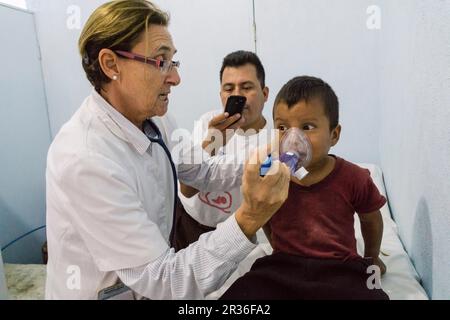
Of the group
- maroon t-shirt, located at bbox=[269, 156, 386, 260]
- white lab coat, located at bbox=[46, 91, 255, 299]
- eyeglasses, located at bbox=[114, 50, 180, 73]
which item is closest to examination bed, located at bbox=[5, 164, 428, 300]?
maroon t-shirt, located at bbox=[269, 156, 386, 260]

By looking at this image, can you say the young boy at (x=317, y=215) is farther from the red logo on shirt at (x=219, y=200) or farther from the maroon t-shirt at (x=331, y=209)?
the red logo on shirt at (x=219, y=200)

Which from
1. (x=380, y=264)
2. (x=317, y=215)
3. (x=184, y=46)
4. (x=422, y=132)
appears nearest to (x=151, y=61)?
(x=317, y=215)

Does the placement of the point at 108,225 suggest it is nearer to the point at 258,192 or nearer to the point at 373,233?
the point at 258,192

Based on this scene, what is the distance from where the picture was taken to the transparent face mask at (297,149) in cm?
91

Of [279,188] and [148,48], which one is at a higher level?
[148,48]

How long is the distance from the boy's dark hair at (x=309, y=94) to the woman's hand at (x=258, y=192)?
Result: 0.29 meters

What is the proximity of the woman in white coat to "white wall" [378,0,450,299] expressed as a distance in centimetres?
39

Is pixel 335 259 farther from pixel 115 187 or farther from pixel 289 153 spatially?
pixel 115 187

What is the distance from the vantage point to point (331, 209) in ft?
3.36

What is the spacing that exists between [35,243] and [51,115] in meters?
0.95

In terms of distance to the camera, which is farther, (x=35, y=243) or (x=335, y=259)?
(x=35, y=243)

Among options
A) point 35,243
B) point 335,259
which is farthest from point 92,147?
point 35,243

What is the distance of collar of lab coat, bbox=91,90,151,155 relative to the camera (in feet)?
3.06
